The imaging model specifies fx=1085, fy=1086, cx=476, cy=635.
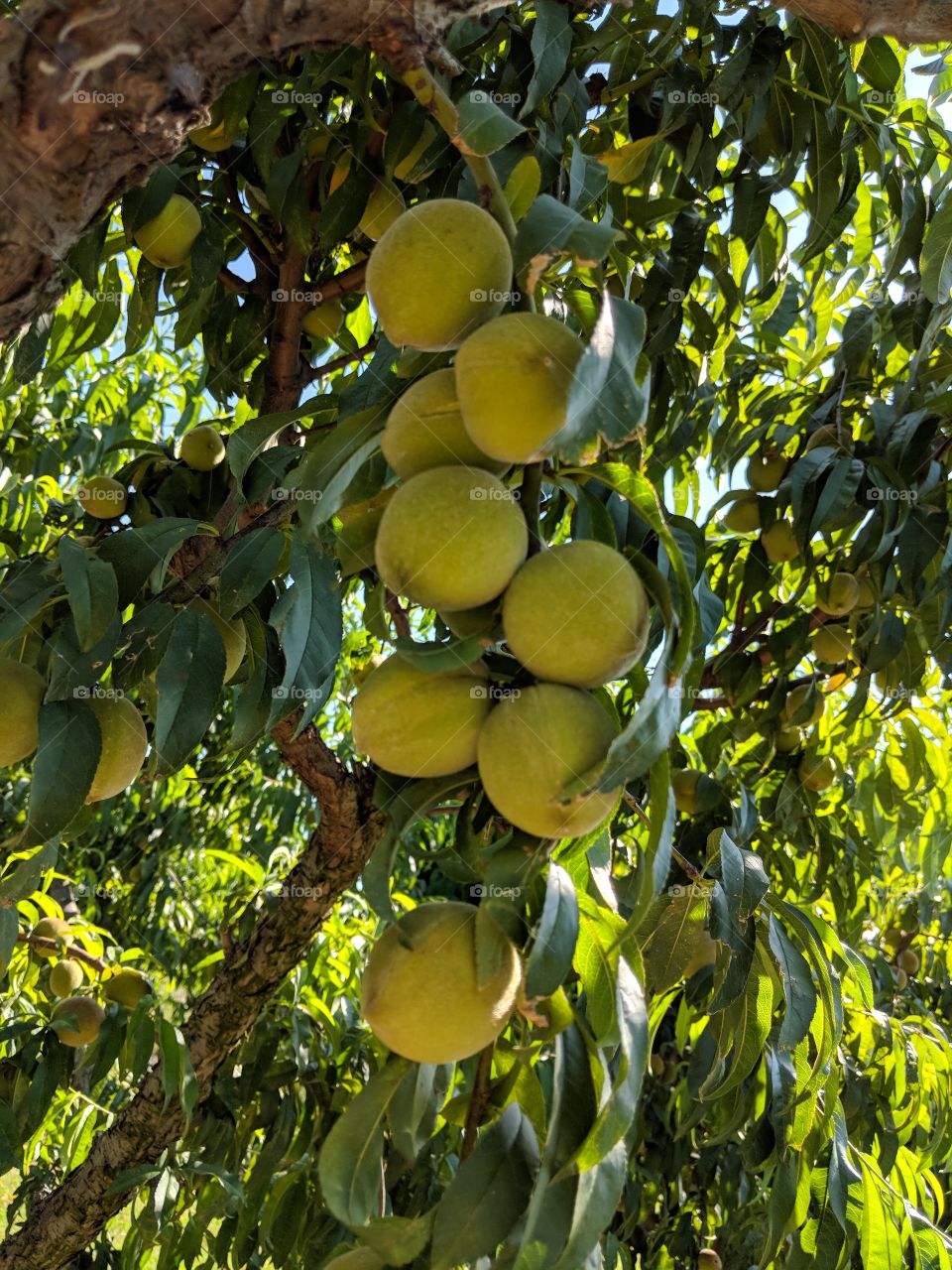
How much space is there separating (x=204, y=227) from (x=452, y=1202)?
1276 millimetres

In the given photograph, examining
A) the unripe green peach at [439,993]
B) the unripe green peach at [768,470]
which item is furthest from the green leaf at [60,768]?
the unripe green peach at [768,470]

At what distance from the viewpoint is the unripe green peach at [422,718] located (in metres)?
0.62

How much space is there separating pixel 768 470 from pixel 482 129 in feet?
4.83

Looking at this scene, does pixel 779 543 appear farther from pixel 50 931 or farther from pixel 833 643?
pixel 50 931

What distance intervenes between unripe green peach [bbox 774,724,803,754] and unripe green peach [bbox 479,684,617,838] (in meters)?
1.52

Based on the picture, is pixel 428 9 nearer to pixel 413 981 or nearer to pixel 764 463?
pixel 413 981

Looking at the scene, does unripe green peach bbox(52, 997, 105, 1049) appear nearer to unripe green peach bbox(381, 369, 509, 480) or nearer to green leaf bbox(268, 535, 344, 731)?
green leaf bbox(268, 535, 344, 731)

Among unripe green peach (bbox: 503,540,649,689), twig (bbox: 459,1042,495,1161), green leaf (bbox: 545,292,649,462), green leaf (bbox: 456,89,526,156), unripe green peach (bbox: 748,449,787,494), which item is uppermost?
green leaf (bbox: 456,89,526,156)

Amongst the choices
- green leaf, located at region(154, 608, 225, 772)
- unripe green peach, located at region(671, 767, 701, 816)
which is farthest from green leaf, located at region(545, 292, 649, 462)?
unripe green peach, located at region(671, 767, 701, 816)

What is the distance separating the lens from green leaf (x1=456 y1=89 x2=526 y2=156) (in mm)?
664

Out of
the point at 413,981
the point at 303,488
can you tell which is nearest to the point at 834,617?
the point at 303,488

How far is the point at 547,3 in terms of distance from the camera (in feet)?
3.51

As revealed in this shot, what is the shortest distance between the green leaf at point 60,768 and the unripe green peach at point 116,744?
7 centimetres
